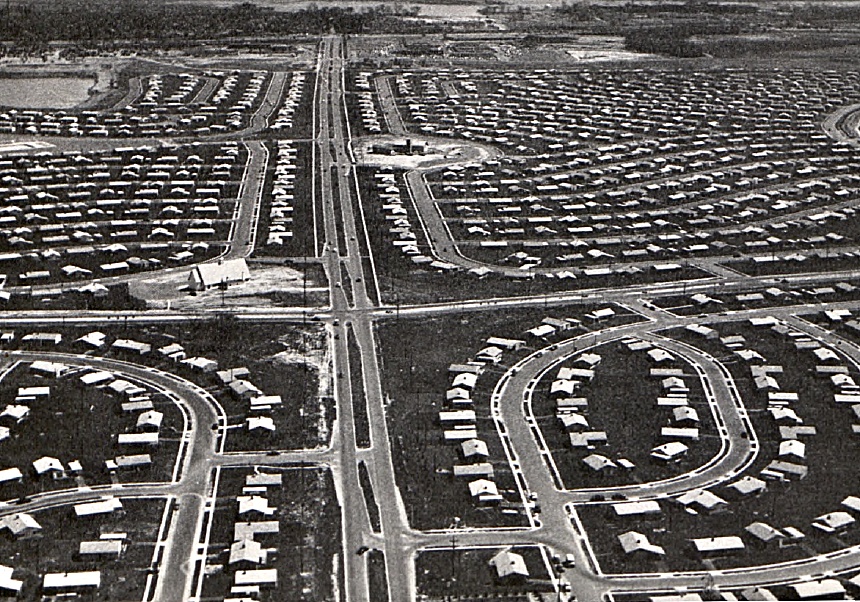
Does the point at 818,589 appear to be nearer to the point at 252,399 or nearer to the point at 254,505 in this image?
the point at 254,505

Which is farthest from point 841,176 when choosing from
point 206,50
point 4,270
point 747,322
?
point 206,50

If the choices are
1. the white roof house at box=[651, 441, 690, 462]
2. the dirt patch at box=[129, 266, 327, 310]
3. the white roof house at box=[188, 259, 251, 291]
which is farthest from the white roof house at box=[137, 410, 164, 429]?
the white roof house at box=[651, 441, 690, 462]

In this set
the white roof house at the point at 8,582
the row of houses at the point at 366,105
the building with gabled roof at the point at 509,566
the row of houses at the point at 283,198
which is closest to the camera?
the white roof house at the point at 8,582

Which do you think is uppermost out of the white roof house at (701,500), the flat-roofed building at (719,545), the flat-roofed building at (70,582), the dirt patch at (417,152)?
the dirt patch at (417,152)

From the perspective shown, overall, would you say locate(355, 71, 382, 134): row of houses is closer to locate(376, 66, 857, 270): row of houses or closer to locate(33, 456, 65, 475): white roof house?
locate(376, 66, 857, 270): row of houses

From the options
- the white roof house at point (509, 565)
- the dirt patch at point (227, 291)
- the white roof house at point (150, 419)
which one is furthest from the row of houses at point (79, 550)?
the dirt patch at point (227, 291)

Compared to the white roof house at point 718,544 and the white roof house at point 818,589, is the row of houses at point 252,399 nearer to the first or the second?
the white roof house at point 718,544
